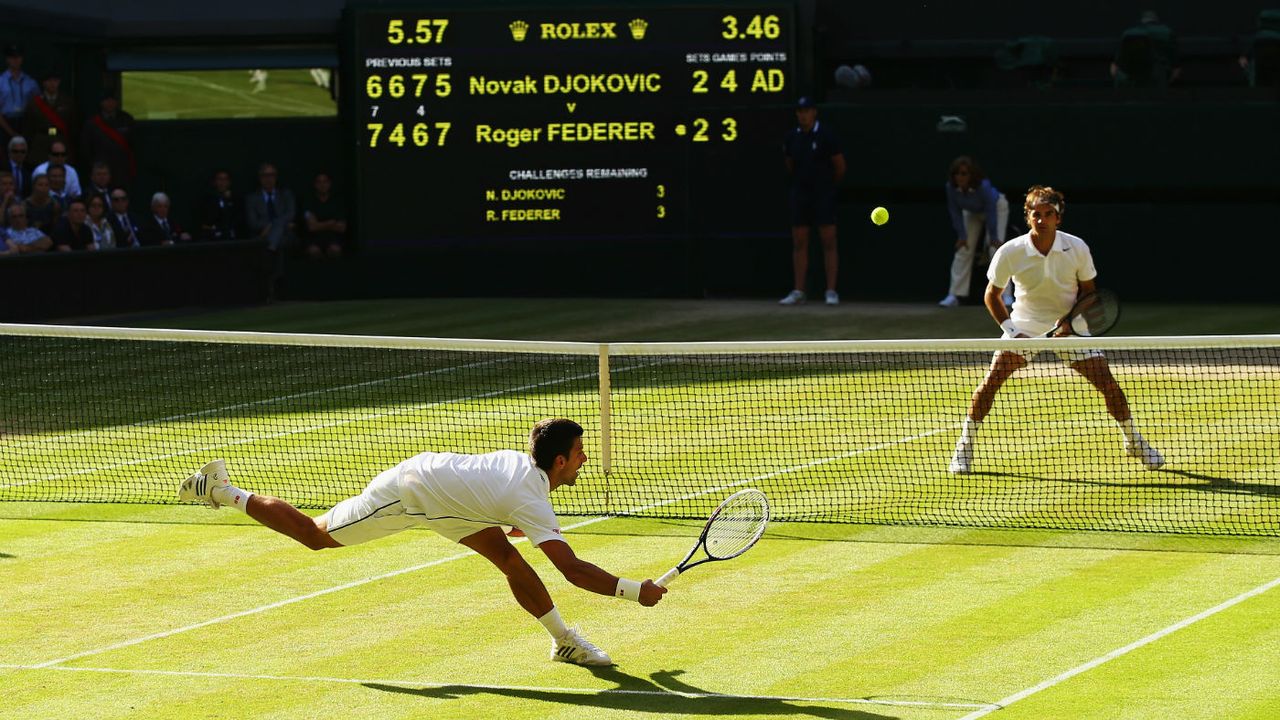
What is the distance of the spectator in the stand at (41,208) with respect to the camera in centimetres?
2241

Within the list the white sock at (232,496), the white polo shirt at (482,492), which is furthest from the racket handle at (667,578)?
the white sock at (232,496)

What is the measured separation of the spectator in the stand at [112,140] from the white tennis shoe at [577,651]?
676 inches

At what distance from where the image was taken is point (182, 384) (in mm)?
18578

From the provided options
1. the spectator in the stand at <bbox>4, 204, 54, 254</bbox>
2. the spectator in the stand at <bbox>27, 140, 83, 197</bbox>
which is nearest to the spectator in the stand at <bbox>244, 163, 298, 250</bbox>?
the spectator in the stand at <bbox>27, 140, 83, 197</bbox>

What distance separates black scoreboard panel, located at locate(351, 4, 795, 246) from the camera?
2411cm

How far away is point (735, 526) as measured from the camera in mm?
8711

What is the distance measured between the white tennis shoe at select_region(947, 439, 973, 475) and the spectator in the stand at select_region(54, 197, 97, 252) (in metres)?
12.2

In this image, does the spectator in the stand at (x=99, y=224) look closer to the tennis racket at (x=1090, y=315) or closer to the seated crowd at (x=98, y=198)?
the seated crowd at (x=98, y=198)

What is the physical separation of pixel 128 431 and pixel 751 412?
4879mm

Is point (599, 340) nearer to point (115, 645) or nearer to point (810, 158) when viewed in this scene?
point (810, 158)

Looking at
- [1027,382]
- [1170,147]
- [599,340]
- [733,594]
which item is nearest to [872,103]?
[1170,147]

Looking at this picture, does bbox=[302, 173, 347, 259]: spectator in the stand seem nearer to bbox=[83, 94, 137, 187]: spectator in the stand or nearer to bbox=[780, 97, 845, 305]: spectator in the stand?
bbox=[83, 94, 137, 187]: spectator in the stand

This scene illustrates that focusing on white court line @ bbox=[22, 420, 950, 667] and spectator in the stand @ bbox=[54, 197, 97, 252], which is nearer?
white court line @ bbox=[22, 420, 950, 667]

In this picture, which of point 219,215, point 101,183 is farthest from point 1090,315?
point 219,215
